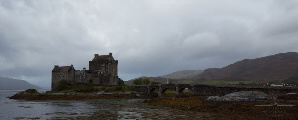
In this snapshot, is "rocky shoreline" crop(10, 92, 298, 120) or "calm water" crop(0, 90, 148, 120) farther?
"calm water" crop(0, 90, 148, 120)

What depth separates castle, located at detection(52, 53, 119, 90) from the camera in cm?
10412

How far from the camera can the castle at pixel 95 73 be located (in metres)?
104

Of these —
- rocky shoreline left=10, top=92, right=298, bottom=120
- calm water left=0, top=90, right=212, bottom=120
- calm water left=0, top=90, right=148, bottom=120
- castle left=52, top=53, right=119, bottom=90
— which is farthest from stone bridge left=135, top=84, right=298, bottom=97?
calm water left=0, top=90, right=148, bottom=120

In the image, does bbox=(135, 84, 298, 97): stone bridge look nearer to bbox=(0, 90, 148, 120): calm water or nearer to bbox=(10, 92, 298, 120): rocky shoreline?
bbox=(10, 92, 298, 120): rocky shoreline

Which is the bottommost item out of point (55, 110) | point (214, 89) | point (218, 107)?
point (55, 110)

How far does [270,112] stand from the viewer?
3041 centimetres

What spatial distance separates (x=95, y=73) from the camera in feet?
367

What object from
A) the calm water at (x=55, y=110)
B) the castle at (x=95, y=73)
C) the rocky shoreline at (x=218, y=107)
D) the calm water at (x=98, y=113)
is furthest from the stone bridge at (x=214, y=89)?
the calm water at (x=55, y=110)

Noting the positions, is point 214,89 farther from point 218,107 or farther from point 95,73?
point 95,73

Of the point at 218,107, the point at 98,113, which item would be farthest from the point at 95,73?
the point at 218,107

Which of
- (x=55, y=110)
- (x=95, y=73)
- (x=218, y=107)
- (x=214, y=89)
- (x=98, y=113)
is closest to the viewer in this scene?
(x=98, y=113)

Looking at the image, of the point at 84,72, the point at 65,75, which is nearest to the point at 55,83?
the point at 65,75

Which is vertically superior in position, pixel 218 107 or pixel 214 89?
pixel 214 89

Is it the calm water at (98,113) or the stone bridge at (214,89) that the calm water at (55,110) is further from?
the stone bridge at (214,89)
